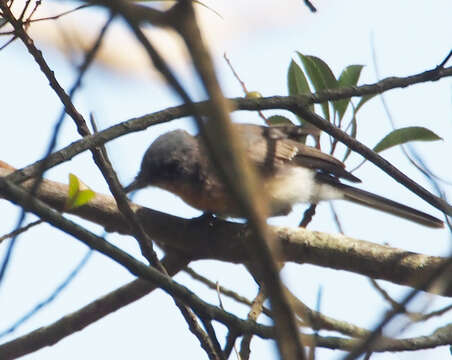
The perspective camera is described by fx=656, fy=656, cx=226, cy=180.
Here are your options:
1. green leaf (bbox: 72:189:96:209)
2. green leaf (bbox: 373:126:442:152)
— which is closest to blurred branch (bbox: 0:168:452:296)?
green leaf (bbox: 72:189:96:209)

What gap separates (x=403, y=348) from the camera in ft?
6.60

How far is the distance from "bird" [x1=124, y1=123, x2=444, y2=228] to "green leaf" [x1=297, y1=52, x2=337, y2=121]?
1.78 ft

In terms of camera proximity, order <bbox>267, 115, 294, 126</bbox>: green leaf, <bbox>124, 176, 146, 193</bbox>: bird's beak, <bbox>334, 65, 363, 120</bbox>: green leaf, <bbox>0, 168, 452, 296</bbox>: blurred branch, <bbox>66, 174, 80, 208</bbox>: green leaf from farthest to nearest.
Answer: <bbox>124, 176, 146, 193</bbox>: bird's beak → <bbox>267, 115, 294, 126</bbox>: green leaf → <bbox>334, 65, 363, 120</bbox>: green leaf → <bbox>0, 168, 452, 296</bbox>: blurred branch → <bbox>66, 174, 80, 208</bbox>: green leaf

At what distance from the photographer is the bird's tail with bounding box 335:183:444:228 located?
13.1 ft

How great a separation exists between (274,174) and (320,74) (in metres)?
0.97

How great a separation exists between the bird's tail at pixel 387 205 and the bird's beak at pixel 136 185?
4.33 ft

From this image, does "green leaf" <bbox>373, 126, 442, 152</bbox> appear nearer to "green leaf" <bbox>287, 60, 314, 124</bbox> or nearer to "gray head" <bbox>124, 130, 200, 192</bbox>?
"green leaf" <bbox>287, 60, 314, 124</bbox>

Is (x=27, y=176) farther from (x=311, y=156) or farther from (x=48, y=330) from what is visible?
(x=311, y=156)

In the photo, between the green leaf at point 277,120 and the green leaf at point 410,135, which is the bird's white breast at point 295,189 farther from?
the green leaf at point 410,135

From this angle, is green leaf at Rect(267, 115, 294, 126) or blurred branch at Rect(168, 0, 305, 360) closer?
blurred branch at Rect(168, 0, 305, 360)

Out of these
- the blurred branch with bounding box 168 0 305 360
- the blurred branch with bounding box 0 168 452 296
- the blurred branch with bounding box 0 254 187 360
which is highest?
the blurred branch with bounding box 0 168 452 296

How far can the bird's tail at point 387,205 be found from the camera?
4008mm

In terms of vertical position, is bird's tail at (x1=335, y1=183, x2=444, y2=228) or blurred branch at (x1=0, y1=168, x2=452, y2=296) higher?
bird's tail at (x1=335, y1=183, x2=444, y2=228)

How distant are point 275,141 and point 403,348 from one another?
2631mm
